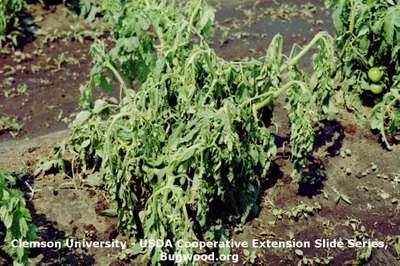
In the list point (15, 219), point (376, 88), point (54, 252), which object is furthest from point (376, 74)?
point (15, 219)

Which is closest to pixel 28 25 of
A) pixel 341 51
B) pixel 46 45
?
pixel 46 45

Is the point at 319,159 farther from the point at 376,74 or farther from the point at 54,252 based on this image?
the point at 54,252

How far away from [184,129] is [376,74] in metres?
1.68

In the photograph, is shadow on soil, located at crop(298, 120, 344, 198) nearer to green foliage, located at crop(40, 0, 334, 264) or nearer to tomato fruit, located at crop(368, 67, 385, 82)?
green foliage, located at crop(40, 0, 334, 264)

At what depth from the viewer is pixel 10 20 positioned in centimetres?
614

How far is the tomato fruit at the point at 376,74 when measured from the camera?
4.59m

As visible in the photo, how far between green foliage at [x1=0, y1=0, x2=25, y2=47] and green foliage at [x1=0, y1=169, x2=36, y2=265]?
311 centimetres

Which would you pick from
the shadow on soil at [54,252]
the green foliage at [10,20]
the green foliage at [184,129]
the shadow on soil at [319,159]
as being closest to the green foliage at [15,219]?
the shadow on soil at [54,252]

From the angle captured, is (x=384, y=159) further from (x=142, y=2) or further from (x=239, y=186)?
(x=142, y=2)

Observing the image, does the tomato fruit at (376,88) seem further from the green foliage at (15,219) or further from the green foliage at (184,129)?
the green foliage at (15,219)

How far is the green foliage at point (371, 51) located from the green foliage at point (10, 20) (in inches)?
116

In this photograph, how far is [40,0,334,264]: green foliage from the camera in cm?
337

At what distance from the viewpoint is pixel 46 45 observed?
6.08 meters

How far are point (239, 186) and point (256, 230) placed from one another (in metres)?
0.30
